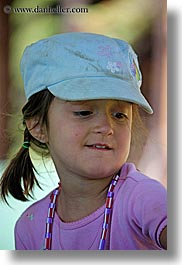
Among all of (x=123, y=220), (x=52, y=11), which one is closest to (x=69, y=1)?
(x=52, y=11)

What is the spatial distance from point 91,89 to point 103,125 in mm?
67

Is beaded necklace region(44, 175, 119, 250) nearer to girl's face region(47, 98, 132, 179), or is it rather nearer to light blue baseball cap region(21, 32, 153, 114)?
girl's face region(47, 98, 132, 179)

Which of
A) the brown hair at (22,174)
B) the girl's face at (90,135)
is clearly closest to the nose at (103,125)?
the girl's face at (90,135)

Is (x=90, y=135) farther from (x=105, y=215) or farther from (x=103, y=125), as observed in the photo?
(x=105, y=215)

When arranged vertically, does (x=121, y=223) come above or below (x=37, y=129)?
below

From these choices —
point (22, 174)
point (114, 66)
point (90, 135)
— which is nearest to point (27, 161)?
point (22, 174)

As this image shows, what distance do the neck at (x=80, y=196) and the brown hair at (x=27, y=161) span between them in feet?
0.19

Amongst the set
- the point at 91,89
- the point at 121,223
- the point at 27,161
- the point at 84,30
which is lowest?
the point at 121,223

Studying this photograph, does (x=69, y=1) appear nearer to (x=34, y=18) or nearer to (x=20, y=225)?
(x=34, y=18)

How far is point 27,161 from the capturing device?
0.99 metres

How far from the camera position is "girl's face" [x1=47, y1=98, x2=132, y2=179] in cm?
95

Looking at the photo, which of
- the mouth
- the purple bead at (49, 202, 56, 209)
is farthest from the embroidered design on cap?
the purple bead at (49, 202, 56, 209)

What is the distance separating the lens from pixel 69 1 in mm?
995

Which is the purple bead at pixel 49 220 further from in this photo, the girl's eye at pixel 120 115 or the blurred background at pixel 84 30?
the girl's eye at pixel 120 115
